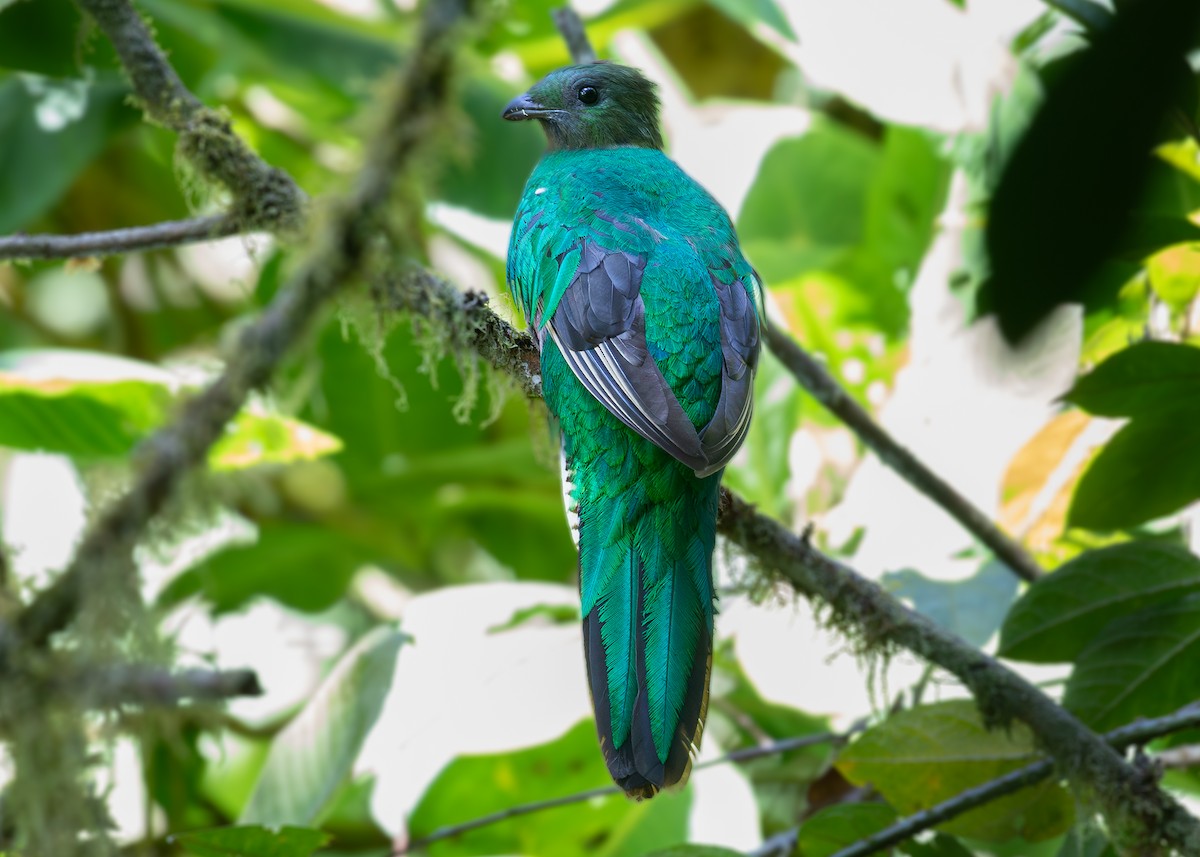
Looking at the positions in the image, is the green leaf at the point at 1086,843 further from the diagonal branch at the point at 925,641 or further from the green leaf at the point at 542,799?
the green leaf at the point at 542,799

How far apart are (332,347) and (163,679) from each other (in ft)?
7.31

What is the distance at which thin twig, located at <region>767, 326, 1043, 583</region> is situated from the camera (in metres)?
2.78

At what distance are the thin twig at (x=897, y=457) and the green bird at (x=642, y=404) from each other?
0.69 ft

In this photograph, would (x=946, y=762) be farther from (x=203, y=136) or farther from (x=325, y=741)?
(x=203, y=136)

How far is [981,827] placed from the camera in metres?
2.32

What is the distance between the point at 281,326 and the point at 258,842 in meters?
0.99

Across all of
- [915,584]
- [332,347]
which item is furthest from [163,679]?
[332,347]

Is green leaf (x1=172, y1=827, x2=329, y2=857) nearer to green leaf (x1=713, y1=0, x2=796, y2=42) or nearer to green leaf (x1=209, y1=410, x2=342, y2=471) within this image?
green leaf (x1=209, y1=410, x2=342, y2=471)

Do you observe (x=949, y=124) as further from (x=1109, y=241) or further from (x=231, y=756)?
(x=231, y=756)

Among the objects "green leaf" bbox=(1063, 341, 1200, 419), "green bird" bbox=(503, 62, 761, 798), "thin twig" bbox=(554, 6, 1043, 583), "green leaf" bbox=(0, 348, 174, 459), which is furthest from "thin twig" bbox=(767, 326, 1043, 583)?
"green leaf" bbox=(0, 348, 174, 459)

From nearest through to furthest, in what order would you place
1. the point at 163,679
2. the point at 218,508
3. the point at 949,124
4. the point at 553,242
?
the point at 163,679 → the point at 218,508 → the point at 553,242 → the point at 949,124

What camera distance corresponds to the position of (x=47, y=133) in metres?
3.41

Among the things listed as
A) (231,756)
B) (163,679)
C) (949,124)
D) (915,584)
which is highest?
(949,124)

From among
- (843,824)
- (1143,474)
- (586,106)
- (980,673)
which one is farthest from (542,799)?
(586,106)
